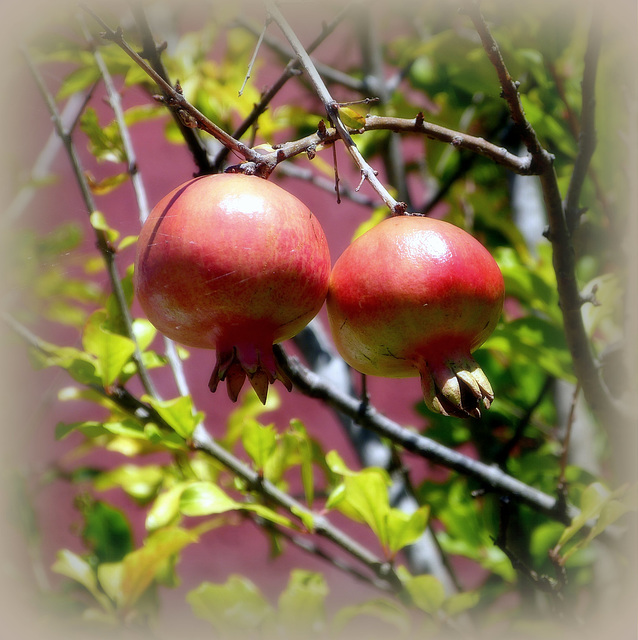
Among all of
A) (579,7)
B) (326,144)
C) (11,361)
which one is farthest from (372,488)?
(11,361)

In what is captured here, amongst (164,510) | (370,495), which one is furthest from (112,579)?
(370,495)

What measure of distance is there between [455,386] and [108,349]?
448mm

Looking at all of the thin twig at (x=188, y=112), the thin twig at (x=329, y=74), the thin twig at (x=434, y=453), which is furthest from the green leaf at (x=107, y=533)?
the thin twig at (x=329, y=74)

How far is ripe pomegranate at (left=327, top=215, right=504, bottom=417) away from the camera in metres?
0.52

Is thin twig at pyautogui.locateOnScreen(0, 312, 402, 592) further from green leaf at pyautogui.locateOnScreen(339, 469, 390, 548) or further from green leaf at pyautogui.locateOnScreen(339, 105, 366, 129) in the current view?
green leaf at pyautogui.locateOnScreen(339, 105, 366, 129)

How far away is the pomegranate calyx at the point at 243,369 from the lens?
1.81 feet

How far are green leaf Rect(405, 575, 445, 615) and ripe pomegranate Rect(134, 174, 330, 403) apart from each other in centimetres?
43

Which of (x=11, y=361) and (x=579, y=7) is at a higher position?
(x=579, y=7)

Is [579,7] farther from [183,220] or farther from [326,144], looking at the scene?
[183,220]

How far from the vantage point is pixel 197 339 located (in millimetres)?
560

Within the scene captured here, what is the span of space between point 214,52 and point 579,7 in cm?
122

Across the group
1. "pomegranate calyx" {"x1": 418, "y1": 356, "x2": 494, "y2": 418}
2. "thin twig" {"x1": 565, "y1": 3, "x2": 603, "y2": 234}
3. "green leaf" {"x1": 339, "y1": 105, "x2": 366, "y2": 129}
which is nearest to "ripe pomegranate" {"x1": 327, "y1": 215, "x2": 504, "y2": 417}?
"pomegranate calyx" {"x1": 418, "y1": 356, "x2": 494, "y2": 418}

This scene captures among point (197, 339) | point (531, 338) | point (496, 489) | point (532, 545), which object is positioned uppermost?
point (197, 339)

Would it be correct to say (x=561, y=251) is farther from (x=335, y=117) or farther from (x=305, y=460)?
(x=305, y=460)
